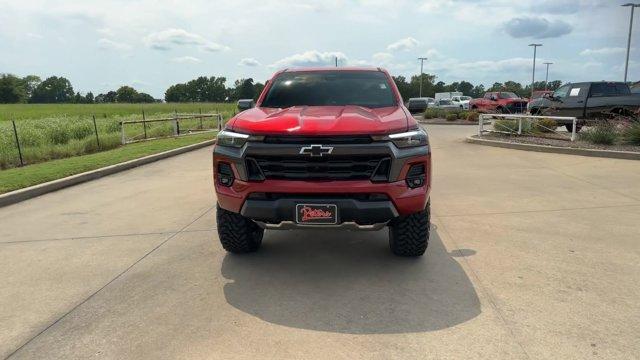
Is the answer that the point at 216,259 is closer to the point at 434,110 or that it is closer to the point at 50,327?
the point at 50,327

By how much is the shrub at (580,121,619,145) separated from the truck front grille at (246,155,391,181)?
419 inches

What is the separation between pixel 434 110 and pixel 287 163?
27.6 metres

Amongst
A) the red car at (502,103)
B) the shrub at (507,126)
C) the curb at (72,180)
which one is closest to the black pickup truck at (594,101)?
the shrub at (507,126)

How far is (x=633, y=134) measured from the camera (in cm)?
1186

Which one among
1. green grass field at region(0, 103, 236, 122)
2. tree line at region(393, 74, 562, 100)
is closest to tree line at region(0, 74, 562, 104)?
tree line at region(393, 74, 562, 100)

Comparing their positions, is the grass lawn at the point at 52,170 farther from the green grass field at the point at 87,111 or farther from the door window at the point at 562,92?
the green grass field at the point at 87,111

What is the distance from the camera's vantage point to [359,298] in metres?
3.70

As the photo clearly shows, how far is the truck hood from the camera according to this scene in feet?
12.4

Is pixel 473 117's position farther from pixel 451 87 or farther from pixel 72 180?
pixel 451 87

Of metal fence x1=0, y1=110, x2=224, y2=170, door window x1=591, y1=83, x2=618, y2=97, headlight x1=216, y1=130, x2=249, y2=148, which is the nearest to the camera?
headlight x1=216, y1=130, x2=249, y2=148

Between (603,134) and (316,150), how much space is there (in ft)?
36.2

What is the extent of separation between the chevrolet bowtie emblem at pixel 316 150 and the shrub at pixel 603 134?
1095cm

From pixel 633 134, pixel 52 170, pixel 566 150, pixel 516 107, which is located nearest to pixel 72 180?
pixel 52 170

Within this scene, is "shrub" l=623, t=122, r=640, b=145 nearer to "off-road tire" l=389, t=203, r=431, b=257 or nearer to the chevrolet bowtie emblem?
"off-road tire" l=389, t=203, r=431, b=257
